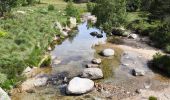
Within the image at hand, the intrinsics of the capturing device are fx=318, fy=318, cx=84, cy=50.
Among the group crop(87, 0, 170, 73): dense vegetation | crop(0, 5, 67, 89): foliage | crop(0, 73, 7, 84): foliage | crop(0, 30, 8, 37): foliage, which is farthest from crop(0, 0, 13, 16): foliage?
crop(0, 73, 7, 84): foliage

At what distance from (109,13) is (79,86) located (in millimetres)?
12496

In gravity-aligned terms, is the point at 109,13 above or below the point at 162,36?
above

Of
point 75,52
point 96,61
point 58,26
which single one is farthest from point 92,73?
point 58,26

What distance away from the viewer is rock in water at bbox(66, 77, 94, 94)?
29.4 meters

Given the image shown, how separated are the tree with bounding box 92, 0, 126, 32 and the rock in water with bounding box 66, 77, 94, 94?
10.4m

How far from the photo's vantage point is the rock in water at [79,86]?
29.4 m

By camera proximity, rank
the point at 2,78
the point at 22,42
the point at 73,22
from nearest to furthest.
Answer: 1. the point at 2,78
2. the point at 22,42
3. the point at 73,22

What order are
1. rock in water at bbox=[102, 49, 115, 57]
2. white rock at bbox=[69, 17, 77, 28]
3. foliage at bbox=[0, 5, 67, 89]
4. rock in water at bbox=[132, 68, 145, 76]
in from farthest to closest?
1. white rock at bbox=[69, 17, 77, 28]
2. rock in water at bbox=[102, 49, 115, 57]
3. rock in water at bbox=[132, 68, 145, 76]
4. foliage at bbox=[0, 5, 67, 89]

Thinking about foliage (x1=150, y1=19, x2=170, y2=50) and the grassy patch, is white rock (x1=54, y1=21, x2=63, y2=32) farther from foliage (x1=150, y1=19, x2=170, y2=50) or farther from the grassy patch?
foliage (x1=150, y1=19, x2=170, y2=50)

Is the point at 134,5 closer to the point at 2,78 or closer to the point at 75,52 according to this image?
the point at 75,52

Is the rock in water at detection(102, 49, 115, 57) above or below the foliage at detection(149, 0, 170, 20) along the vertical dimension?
below

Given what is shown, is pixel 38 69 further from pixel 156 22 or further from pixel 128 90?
pixel 156 22

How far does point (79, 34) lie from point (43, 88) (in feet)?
81.6

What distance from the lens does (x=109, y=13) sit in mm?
38875
